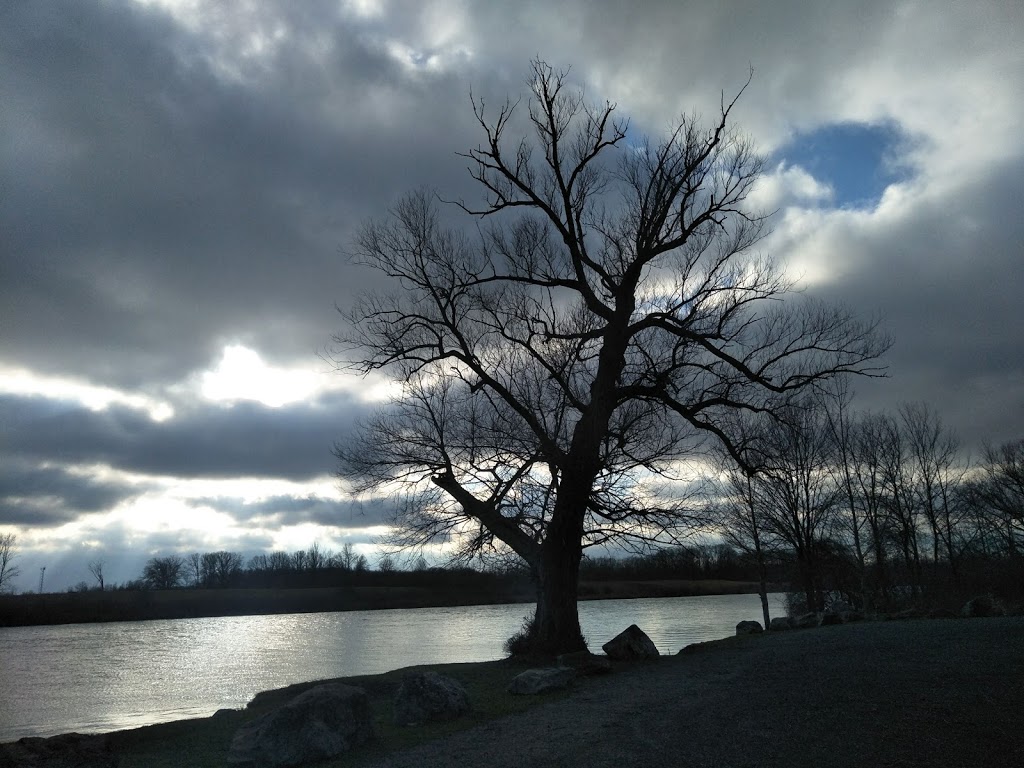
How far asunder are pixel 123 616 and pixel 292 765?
70.4 m

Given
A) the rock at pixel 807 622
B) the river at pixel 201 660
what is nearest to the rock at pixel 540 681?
the river at pixel 201 660

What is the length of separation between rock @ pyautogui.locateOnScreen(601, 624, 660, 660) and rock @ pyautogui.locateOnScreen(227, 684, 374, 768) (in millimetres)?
6678

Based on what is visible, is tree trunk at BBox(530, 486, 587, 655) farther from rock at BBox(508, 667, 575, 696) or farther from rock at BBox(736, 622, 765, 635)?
rock at BBox(736, 622, 765, 635)

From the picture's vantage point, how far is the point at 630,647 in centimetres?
1467

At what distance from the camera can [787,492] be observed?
2914 cm

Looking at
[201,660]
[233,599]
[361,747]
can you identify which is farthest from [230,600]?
[361,747]

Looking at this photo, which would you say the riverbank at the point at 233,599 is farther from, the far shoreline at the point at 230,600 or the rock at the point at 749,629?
the rock at the point at 749,629

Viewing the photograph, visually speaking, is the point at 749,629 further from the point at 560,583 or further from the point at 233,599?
the point at 233,599

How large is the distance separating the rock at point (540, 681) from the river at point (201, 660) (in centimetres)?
861

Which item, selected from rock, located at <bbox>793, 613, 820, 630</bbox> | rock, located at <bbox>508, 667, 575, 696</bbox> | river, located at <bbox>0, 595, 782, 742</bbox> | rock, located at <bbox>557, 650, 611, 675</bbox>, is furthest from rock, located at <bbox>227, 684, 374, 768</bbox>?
rock, located at <bbox>793, 613, 820, 630</bbox>

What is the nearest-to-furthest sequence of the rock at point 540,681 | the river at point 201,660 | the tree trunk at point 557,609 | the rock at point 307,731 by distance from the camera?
the rock at point 307,731, the rock at point 540,681, the tree trunk at point 557,609, the river at point 201,660

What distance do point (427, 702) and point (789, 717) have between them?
4669 millimetres

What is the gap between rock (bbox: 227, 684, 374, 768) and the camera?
8227 millimetres

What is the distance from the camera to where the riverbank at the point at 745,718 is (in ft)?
22.1
